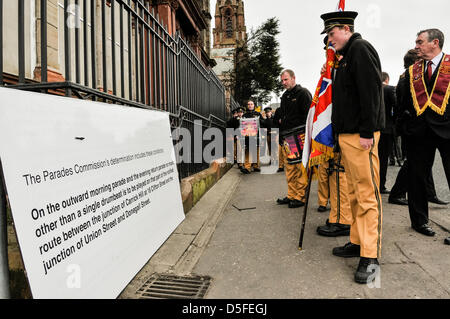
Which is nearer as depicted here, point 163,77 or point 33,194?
point 33,194

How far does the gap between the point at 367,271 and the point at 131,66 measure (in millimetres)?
3250

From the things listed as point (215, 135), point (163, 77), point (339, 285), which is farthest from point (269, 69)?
point (339, 285)

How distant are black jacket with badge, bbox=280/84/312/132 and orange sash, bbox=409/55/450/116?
1.67m

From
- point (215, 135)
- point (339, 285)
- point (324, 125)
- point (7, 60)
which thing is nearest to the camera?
point (339, 285)

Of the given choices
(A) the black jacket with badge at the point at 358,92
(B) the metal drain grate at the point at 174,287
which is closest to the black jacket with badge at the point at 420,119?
(A) the black jacket with badge at the point at 358,92

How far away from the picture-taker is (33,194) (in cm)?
147

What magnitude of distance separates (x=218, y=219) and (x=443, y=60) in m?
3.22

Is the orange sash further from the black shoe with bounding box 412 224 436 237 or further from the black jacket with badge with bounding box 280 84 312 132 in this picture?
the black jacket with badge with bounding box 280 84 312 132

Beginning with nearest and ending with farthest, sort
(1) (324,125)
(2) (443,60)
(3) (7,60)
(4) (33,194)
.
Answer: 1. (4) (33,194)
2. (1) (324,125)
3. (2) (443,60)
4. (3) (7,60)

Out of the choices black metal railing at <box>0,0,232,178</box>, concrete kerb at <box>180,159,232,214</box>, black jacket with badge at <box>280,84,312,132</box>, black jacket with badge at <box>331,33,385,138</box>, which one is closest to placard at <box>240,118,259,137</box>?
black metal railing at <box>0,0,232,178</box>

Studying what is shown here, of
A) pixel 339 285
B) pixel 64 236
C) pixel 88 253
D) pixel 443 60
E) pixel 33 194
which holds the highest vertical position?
pixel 443 60

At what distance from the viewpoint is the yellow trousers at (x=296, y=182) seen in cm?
499

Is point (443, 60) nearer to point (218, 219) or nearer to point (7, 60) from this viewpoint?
point (218, 219)

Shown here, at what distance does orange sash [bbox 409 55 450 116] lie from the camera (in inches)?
129
